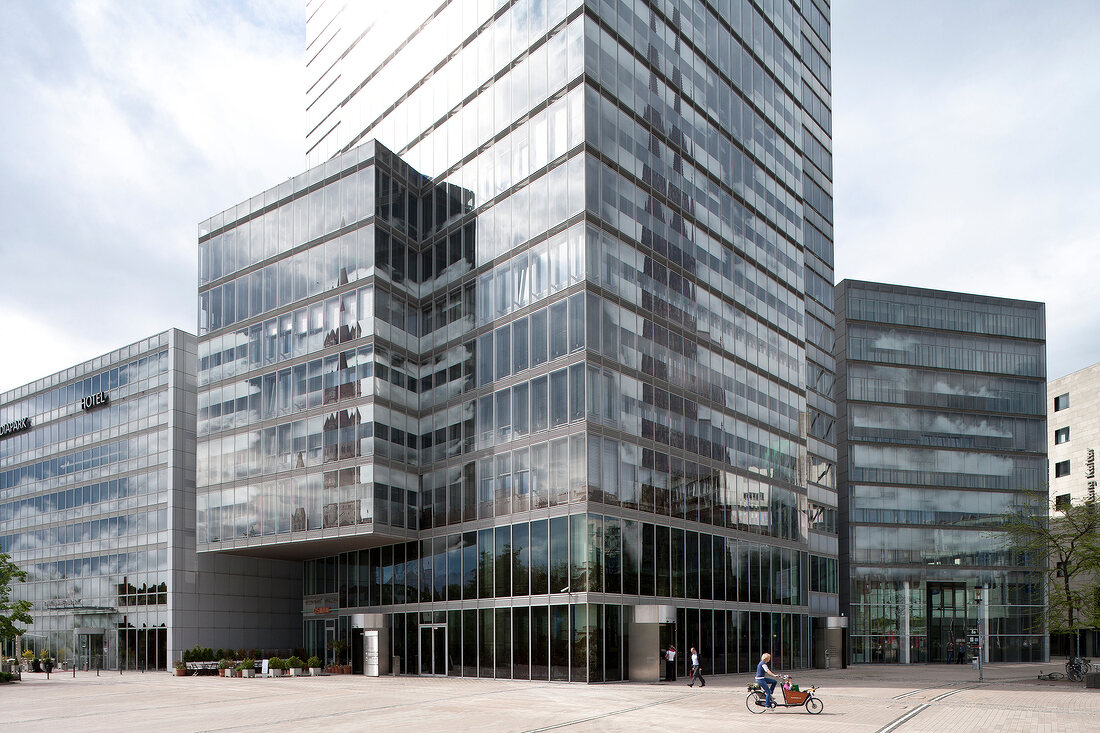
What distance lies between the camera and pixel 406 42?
56375 millimetres

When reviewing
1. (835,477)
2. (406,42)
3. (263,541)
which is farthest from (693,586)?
(406,42)

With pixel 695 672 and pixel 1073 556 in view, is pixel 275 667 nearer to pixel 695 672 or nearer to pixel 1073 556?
pixel 695 672

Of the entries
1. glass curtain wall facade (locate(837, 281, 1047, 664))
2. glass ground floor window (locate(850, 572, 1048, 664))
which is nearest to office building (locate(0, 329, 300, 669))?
glass ground floor window (locate(850, 572, 1048, 664))

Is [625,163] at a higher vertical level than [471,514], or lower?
higher

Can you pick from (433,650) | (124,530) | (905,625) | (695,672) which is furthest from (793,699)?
(124,530)

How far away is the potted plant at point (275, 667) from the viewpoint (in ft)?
160

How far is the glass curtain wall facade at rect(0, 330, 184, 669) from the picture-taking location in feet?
205

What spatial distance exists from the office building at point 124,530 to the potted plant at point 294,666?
579 inches

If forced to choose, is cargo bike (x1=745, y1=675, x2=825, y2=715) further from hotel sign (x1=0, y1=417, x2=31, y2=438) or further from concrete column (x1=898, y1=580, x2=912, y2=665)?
hotel sign (x1=0, y1=417, x2=31, y2=438)

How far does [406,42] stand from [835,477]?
43.9 metres

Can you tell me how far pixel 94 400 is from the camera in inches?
2773

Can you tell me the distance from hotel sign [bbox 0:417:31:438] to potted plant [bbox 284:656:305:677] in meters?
42.0

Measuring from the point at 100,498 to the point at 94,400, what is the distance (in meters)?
7.43

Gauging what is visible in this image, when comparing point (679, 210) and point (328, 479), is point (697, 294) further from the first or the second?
point (328, 479)
